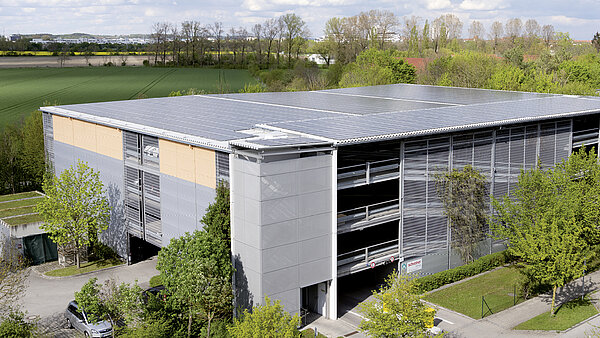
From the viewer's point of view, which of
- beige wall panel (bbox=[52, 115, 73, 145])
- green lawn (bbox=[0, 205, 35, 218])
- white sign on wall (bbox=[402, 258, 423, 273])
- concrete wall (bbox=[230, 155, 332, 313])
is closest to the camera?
concrete wall (bbox=[230, 155, 332, 313])

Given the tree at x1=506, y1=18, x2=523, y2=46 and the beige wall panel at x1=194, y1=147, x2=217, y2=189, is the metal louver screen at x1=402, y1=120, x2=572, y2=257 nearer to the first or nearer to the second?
the beige wall panel at x1=194, y1=147, x2=217, y2=189

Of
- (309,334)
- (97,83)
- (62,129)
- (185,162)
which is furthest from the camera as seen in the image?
(97,83)

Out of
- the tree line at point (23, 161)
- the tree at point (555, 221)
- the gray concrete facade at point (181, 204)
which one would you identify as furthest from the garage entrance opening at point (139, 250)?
the tree at point (555, 221)

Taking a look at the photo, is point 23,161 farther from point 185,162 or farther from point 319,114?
point 319,114

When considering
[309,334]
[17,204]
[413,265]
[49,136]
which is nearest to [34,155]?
[17,204]

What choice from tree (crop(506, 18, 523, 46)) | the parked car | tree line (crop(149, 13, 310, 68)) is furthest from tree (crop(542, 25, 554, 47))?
the parked car

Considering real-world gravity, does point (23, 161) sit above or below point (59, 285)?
above
